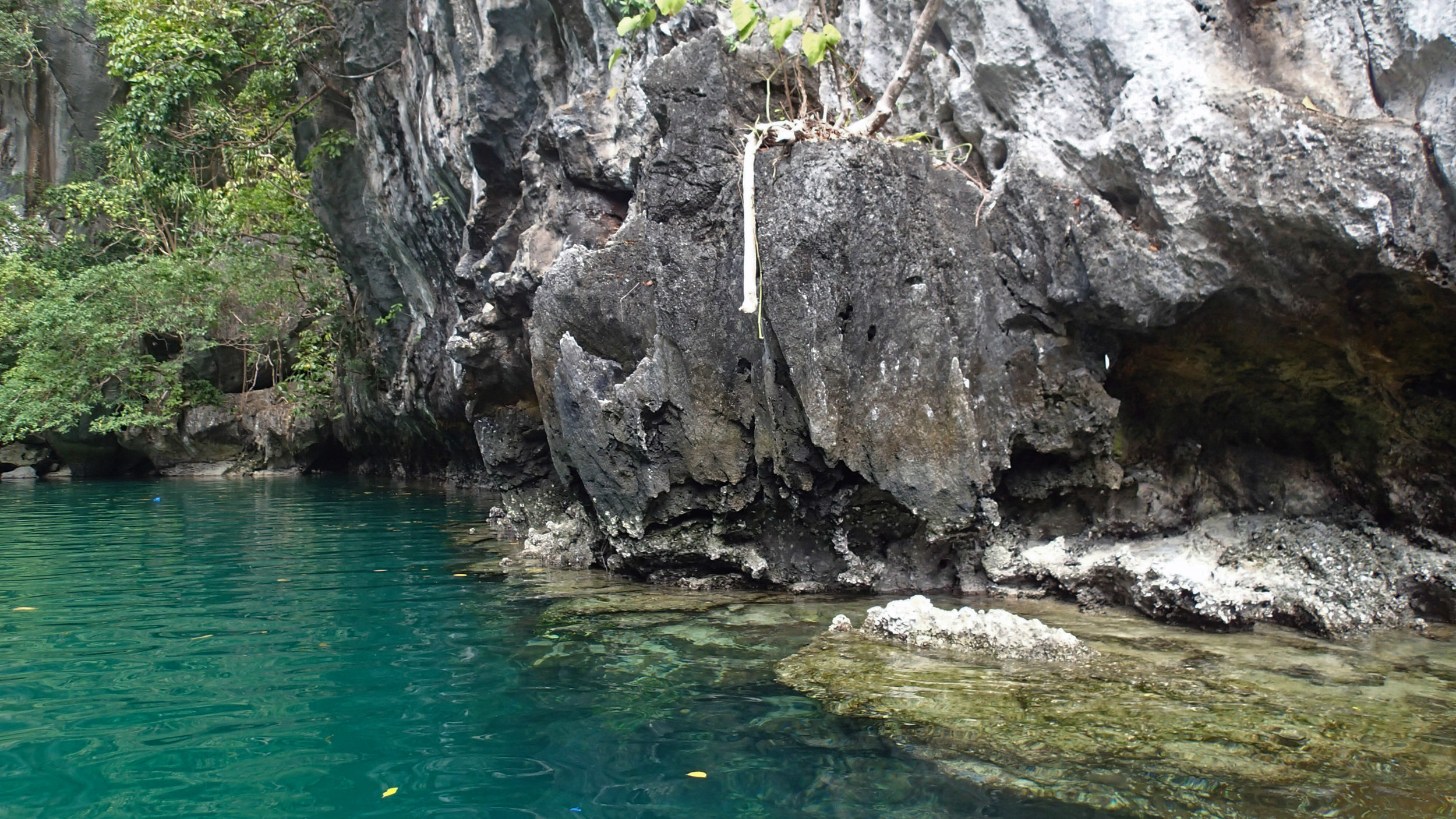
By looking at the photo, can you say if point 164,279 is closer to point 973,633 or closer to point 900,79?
point 900,79

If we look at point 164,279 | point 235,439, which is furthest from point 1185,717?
point 235,439

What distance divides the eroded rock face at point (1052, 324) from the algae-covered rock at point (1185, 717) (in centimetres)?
77

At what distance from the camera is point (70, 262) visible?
26.9 metres

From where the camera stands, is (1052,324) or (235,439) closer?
(1052,324)

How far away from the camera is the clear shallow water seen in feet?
11.5

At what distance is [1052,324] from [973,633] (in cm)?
260

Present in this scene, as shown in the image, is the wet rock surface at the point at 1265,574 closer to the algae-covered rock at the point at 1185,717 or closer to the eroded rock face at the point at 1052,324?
the eroded rock face at the point at 1052,324

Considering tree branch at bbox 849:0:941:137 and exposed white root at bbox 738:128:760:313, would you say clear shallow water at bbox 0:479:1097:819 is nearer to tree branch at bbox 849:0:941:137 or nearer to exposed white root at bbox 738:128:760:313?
exposed white root at bbox 738:128:760:313

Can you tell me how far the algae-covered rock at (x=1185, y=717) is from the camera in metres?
3.39

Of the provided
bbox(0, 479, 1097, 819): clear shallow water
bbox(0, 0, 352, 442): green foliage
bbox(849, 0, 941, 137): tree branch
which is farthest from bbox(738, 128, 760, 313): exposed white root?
bbox(0, 0, 352, 442): green foliage

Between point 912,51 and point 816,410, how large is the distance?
9.54 ft

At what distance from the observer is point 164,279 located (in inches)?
944

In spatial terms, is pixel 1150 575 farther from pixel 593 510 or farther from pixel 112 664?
pixel 112 664

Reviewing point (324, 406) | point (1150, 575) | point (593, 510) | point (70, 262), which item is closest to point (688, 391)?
point (593, 510)
